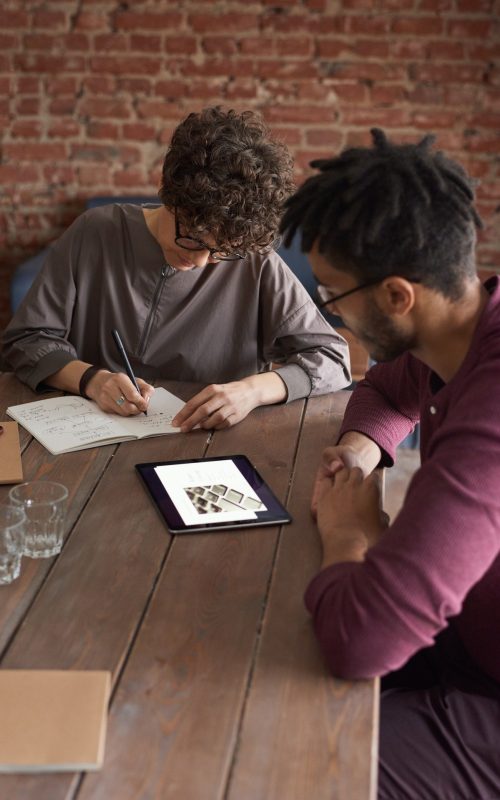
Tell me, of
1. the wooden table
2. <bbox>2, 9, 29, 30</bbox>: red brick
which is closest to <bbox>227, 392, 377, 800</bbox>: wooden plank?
the wooden table

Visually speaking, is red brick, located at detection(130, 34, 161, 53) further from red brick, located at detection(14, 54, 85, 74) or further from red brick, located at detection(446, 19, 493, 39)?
red brick, located at detection(446, 19, 493, 39)

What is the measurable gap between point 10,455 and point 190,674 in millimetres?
732

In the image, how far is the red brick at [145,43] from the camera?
12.8 feet

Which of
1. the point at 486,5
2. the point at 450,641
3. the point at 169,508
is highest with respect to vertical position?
the point at 486,5

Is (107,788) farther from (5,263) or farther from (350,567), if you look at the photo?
(5,263)

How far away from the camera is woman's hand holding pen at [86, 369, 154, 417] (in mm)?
1956

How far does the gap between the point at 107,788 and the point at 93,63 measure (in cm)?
351

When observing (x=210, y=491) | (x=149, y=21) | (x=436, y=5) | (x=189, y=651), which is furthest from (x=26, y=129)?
(x=189, y=651)

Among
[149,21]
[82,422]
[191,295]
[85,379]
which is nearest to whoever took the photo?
[82,422]

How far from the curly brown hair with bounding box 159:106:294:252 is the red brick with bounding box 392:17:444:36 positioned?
210 cm

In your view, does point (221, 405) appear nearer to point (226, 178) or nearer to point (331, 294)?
point (226, 178)

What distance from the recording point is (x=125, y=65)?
A: 394 cm

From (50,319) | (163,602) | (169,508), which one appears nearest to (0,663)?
(163,602)

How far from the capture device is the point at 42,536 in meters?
1.46
